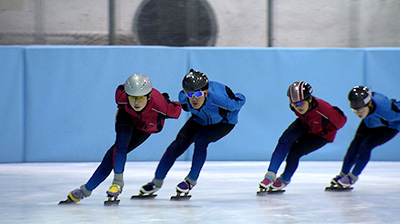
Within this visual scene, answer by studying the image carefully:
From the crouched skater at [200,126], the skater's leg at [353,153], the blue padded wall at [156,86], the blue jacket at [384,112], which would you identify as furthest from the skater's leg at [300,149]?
the blue padded wall at [156,86]

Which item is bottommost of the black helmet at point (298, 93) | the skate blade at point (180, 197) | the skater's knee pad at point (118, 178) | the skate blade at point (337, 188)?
the skate blade at point (337, 188)

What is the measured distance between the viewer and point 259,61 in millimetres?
9969

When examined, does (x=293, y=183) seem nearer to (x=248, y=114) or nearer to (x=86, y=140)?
(x=248, y=114)

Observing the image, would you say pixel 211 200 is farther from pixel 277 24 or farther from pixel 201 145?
pixel 277 24

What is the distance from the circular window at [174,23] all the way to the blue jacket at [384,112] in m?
4.03

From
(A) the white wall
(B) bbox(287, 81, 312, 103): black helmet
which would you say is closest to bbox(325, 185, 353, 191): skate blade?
(B) bbox(287, 81, 312, 103): black helmet

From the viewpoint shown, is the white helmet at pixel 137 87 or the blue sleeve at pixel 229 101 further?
the blue sleeve at pixel 229 101

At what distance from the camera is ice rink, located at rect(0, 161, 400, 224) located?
15.8 feet

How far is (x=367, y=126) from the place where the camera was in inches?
266

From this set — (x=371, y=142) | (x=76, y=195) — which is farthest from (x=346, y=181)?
(x=76, y=195)

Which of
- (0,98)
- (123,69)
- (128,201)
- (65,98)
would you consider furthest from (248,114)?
(128,201)

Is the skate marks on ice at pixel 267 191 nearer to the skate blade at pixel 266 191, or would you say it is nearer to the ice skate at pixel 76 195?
the skate blade at pixel 266 191

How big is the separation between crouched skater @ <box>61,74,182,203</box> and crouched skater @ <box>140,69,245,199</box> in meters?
0.29

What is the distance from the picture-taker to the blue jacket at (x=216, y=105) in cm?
584
